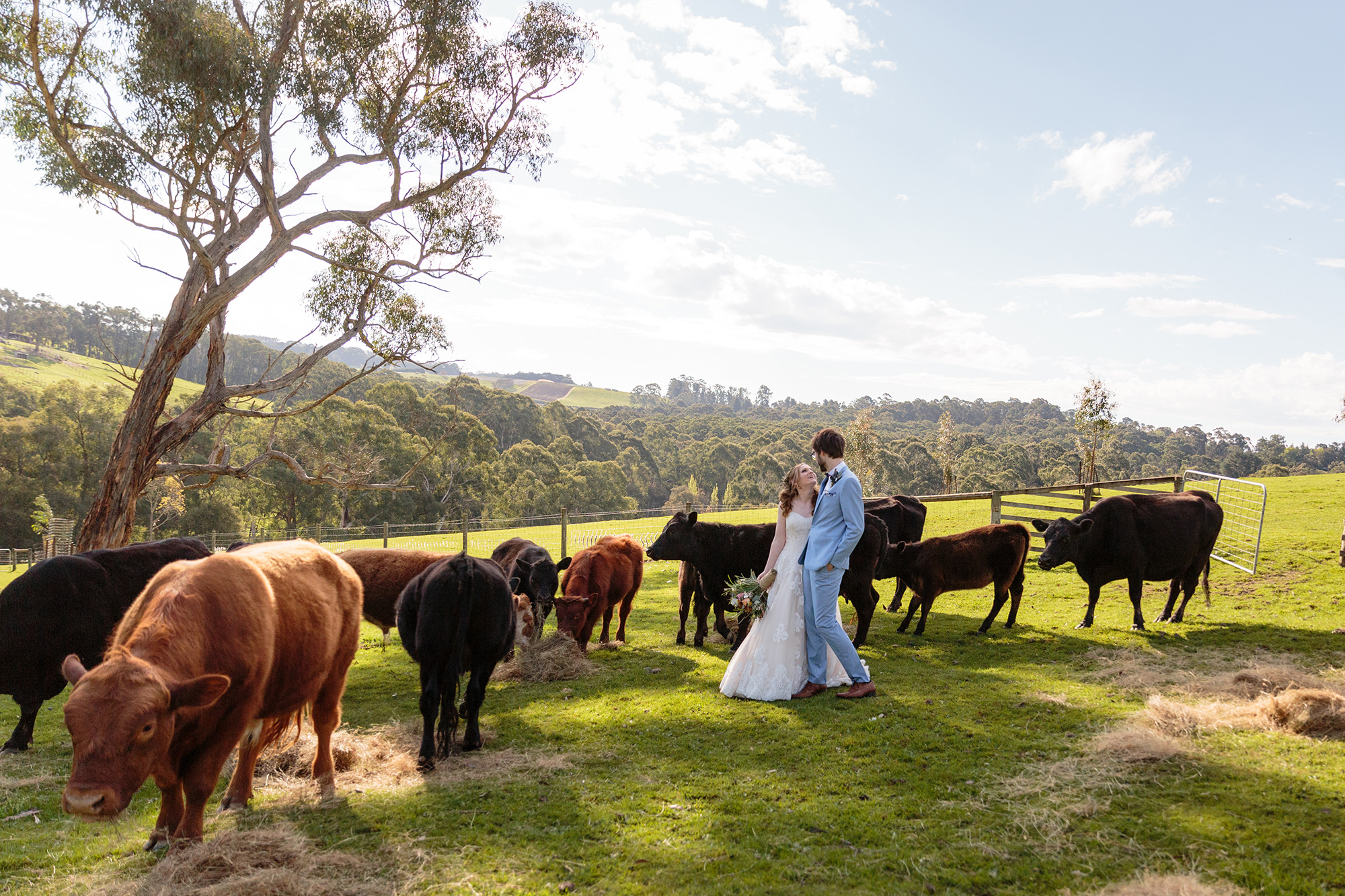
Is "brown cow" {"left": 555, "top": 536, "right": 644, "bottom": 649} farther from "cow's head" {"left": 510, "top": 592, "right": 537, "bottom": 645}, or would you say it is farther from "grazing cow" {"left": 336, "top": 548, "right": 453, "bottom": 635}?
"grazing cow" {"left": 336, "top": 548, "right": 453, "bottom": 635}

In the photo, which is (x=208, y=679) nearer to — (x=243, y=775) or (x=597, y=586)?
(x=243, y=775)

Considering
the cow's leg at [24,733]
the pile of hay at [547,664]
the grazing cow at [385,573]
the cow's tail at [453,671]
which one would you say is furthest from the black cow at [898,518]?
the cow's leg at [24,733]

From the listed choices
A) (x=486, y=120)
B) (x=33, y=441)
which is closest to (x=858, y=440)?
(x=486, y=120)

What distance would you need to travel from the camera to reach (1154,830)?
383 centimetres

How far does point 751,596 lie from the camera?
7.35 metres

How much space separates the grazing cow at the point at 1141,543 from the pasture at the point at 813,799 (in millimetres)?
1752

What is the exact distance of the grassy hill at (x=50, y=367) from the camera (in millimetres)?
70188

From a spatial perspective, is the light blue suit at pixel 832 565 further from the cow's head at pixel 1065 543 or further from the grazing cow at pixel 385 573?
the cow's head at pixel 1065 543

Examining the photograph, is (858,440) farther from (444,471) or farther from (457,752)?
(457,752)

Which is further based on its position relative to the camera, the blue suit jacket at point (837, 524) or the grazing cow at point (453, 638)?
the blue suit jacket at point (837, 524)

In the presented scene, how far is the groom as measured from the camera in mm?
6781

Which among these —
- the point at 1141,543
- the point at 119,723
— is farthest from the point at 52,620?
the point at 1141,543

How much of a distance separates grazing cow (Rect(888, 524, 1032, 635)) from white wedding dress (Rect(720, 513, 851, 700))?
3518 mm

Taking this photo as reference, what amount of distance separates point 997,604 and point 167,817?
9642 mm
